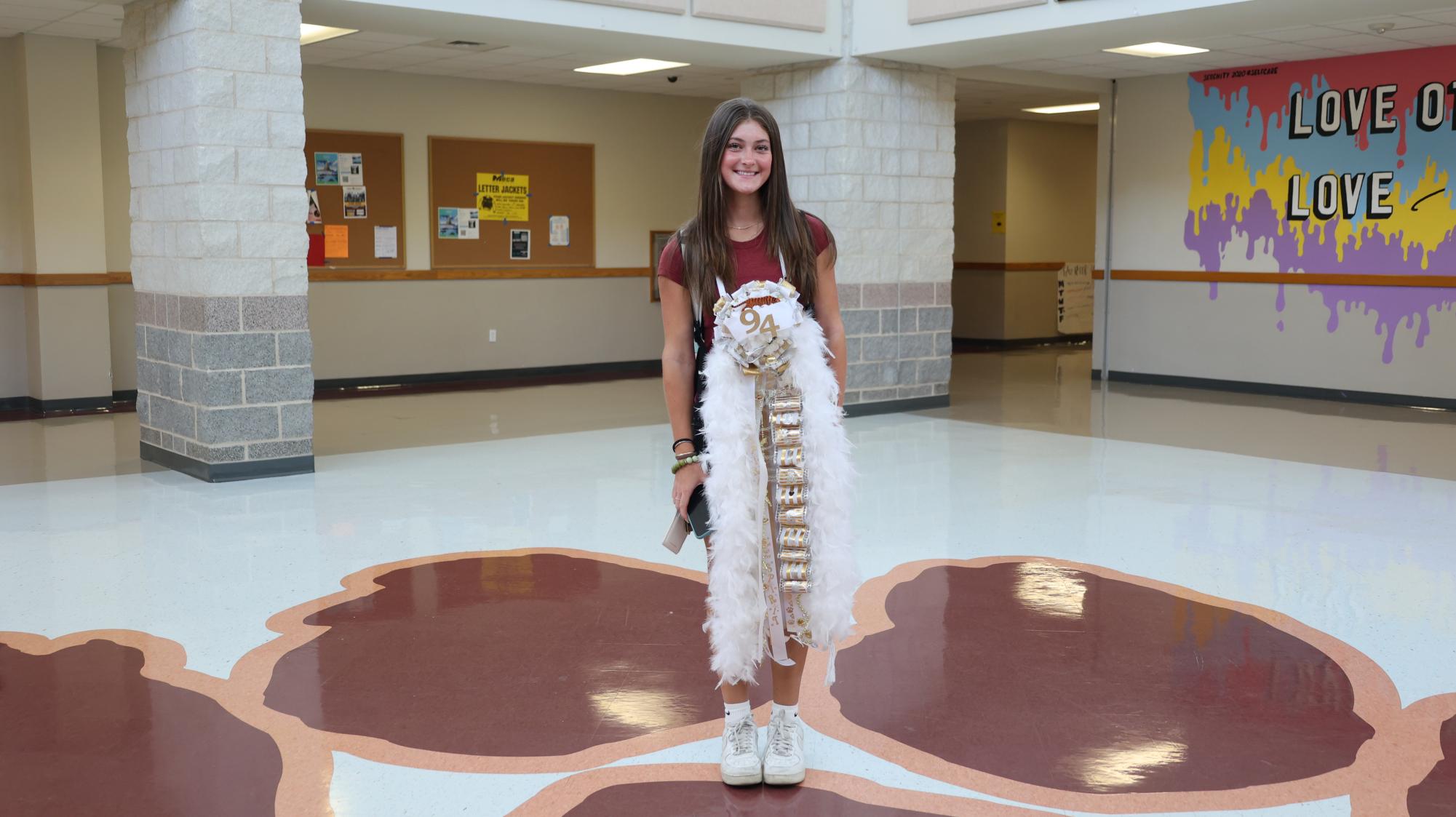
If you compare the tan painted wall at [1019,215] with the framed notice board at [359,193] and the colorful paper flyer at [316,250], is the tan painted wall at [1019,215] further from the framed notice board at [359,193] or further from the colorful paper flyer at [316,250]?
the colorful paper flyer at [316,250]

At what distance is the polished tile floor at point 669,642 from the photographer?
275cm

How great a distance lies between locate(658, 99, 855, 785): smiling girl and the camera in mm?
2598

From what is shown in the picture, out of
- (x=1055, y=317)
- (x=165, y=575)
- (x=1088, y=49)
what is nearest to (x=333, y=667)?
(x=165, y=575)

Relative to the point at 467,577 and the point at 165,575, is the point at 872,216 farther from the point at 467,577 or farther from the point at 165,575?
the point at 165,575

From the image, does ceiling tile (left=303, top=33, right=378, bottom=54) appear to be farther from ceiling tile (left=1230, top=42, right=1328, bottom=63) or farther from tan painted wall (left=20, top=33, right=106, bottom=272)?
ceiling tile (left=1230, top=42, right=1328, bottom=63)

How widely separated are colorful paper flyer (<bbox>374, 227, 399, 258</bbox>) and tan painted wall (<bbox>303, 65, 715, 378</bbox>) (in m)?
0.14

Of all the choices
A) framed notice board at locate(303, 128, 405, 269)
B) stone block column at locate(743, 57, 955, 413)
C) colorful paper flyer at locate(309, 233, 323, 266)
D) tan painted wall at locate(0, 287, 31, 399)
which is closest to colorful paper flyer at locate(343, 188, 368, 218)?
framed notice board at locate(303, 128, 405, 269)

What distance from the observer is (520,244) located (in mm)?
11008

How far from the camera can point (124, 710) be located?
3.17 meters

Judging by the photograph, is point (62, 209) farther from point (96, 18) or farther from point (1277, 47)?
point (1277, 47)

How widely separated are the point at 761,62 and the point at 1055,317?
7.08 metres

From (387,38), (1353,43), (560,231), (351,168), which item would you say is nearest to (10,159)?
(351,168)

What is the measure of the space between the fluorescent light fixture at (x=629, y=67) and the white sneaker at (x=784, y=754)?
7.10 meters

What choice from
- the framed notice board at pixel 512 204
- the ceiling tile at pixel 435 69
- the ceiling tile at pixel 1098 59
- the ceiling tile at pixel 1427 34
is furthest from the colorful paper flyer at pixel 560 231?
the ceiling tile at pixel 1427 34
